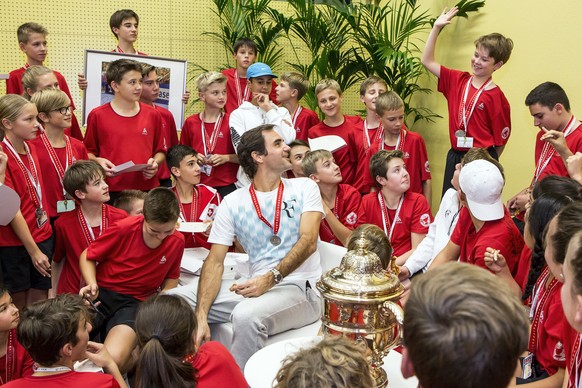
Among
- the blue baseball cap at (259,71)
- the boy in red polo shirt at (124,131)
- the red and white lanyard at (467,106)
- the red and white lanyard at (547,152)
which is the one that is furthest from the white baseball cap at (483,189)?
the blue baseball cap at (259,71)

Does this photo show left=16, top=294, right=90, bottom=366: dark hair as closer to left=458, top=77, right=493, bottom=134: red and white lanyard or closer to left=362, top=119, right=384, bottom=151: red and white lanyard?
left=362, top=119, right=384, bottom=151: red and white lanyard

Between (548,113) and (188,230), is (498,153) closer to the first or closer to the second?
(548,113)

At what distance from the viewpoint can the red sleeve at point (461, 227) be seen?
3344mm

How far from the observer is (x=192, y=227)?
164 inches

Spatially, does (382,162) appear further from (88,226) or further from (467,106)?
(88,226)

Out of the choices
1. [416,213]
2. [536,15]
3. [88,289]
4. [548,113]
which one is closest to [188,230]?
[88,289]

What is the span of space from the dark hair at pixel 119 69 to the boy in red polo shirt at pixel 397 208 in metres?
2.01

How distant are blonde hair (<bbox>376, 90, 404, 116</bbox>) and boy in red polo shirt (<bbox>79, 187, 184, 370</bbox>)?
234cm

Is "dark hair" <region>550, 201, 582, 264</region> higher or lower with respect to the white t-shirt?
higher

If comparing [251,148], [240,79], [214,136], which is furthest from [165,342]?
[240,79]

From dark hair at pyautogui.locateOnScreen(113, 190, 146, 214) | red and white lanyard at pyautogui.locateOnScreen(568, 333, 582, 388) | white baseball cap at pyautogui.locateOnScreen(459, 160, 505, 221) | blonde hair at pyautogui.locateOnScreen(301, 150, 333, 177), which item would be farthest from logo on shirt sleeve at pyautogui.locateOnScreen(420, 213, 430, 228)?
red and white lanyard at pyautogui.locateOnScreen(568, 333, 582, 388)

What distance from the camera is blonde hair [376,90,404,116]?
17.3 feet

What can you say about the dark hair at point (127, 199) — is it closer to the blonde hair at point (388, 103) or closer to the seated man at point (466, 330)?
the blonde hair at point (388, 103)

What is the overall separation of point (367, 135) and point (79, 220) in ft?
9.11
